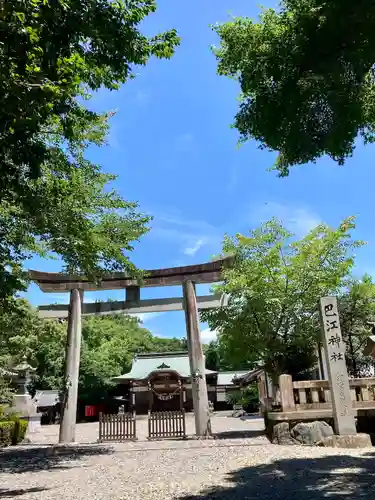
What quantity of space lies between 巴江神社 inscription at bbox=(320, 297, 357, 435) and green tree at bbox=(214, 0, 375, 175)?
17.8ft

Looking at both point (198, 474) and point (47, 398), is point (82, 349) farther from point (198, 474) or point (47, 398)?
point (198, 474)

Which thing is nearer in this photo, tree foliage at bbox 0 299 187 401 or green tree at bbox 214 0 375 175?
green tree at bbox 214 0 375 175

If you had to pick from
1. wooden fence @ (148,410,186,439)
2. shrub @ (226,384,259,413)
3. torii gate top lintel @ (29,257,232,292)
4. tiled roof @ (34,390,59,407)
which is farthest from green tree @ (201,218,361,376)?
tiled roof @ (34,390,59,407)

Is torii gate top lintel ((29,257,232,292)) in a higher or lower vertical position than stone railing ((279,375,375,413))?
higher

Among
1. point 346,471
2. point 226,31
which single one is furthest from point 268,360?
point 226,31

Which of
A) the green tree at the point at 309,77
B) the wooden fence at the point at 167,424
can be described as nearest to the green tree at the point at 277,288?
the wooden fence at the point at 167,424

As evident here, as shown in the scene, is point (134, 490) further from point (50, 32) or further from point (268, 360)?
point (268, 360)

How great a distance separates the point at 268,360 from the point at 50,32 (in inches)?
466

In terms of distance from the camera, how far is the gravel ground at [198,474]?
548 cm

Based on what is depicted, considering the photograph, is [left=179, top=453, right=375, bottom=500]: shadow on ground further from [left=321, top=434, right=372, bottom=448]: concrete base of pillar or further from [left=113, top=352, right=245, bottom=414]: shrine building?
[left=113, top=352, right=245, bottom=414]: shrine building

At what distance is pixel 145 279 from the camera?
14.9 m

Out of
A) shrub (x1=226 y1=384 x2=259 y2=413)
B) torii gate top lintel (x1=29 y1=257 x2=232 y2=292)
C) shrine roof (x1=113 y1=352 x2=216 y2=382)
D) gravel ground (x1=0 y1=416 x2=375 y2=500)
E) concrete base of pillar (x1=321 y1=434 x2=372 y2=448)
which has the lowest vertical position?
gravel ground (x1=0 y1=416 x2=375 y2=500)

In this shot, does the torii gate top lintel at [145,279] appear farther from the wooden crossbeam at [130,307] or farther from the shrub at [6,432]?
the shrub at [6,432]

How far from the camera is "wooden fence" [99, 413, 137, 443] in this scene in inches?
555
